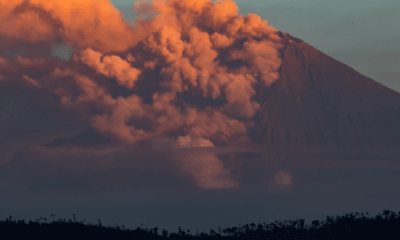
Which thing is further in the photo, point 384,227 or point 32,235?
point 384,227

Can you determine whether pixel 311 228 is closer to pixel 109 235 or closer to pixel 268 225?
pixel 268 225

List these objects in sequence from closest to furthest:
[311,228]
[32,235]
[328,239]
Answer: [32,235] → [328,239] → [311,228]

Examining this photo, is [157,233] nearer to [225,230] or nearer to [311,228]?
[225,230]

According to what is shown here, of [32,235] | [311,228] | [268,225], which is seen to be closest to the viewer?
[32,235]

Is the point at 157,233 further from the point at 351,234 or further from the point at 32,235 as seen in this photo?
the point at 351,234

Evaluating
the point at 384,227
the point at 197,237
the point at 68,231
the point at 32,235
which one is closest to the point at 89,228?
the point at 68,231

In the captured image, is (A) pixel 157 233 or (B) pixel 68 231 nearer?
(B) pixel 68 231

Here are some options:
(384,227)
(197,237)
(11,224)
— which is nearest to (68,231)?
(11,224)

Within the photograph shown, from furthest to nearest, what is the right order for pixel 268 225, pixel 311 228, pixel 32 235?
pixel 268 225
pixel 311 228
pixel 32 235
